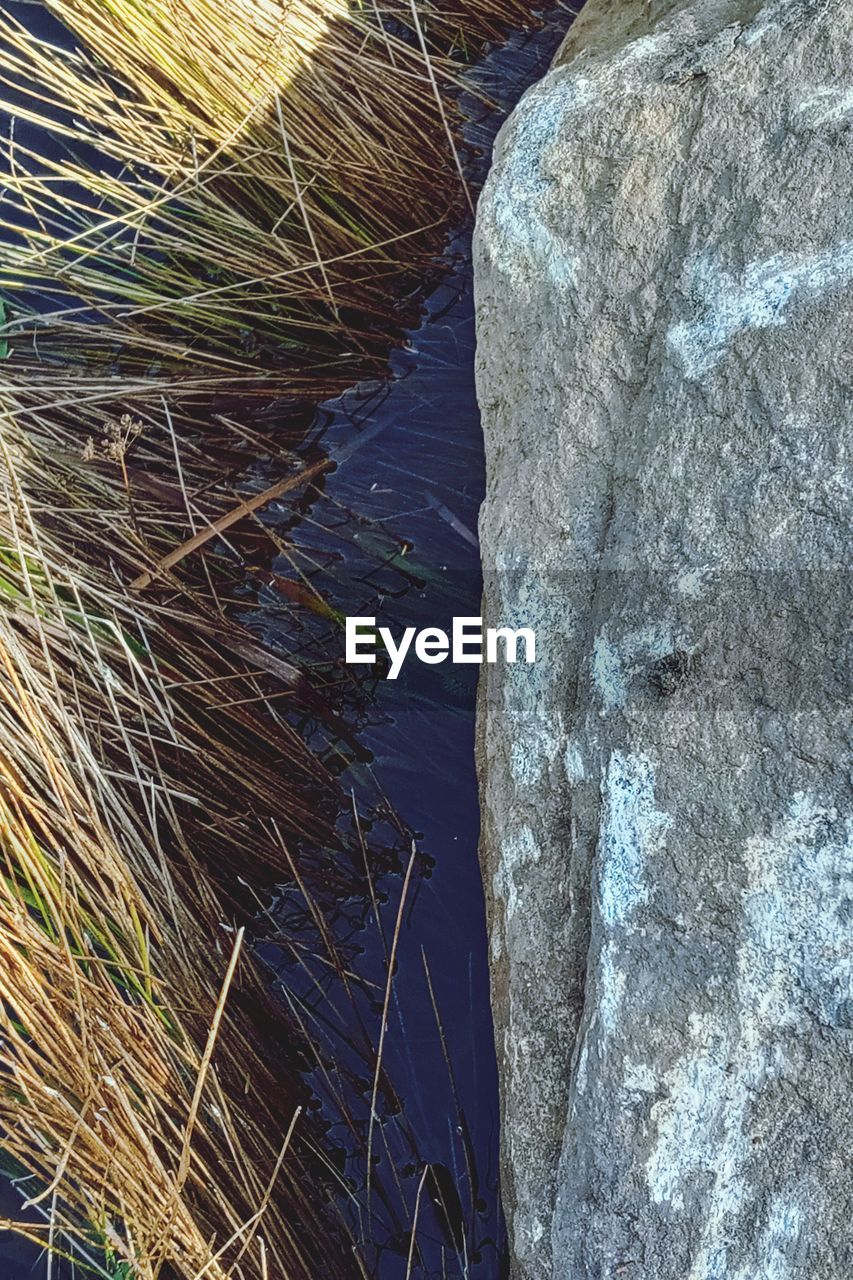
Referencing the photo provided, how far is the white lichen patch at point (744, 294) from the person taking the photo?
106cm

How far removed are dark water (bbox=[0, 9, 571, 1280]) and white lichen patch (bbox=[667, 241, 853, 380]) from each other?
66 centimetres

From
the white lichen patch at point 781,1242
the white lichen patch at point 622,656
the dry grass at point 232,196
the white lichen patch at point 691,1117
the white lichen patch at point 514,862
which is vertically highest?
the dry grass at point 232,196

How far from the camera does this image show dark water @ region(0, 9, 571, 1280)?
1.50 metres

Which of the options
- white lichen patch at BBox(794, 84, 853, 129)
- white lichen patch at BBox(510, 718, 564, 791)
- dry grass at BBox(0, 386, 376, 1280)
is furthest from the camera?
dry grass at BBox(0, 386, 376, 1280)

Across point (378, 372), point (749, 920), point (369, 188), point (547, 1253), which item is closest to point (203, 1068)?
point (547, 1253)

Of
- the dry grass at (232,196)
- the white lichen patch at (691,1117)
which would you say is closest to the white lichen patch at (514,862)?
the white lichen patch at (691,1117)

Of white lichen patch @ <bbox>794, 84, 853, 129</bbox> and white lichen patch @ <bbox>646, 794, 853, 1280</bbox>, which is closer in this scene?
white lichen patch @ <bbox>646, 794, 853, 1280</bbox>

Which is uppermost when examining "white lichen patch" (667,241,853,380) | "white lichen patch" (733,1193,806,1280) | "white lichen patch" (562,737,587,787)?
"white lichen patch" (667,241,853,380)

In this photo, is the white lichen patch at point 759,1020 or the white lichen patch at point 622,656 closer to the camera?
the white lichen patch at point 759,1020

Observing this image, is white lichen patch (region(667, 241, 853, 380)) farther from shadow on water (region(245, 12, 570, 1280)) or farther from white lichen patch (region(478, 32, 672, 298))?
shadow on water (region(245, 12, 570, 1280))

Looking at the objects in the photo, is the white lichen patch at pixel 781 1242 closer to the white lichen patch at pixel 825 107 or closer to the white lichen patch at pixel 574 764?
the white lichen patch at pixel 574 764

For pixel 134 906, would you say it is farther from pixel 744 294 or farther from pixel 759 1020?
pixel 744 294

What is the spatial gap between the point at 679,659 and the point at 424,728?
2.20 feet

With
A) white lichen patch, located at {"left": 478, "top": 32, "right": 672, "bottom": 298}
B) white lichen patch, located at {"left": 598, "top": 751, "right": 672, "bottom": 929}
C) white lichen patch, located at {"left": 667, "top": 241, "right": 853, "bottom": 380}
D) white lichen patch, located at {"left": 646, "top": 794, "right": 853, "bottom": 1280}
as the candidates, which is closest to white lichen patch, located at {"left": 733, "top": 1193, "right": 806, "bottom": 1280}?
white lichen patch, located at {"left": 646, "top": 794, "right": 853, "bottom": 1280}
